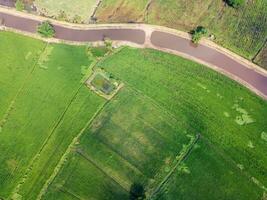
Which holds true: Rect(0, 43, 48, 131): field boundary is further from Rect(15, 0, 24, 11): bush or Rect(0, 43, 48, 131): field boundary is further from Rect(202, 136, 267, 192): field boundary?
Rect(202, 136, 267, 192): field boundary

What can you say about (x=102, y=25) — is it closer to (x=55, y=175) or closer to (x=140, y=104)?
(x=140, y=104)

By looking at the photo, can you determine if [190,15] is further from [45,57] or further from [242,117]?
[45,57]

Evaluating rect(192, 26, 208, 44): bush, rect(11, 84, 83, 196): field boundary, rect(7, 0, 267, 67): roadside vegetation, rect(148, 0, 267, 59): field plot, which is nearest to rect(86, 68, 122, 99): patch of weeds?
rect(11, 84, 83, 196): field boundary

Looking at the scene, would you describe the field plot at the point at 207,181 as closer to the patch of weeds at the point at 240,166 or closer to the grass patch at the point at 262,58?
the patch of weeds at the point at 240,166

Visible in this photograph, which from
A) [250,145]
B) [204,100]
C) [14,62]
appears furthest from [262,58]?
[14,62]

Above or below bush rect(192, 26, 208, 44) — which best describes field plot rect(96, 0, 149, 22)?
below

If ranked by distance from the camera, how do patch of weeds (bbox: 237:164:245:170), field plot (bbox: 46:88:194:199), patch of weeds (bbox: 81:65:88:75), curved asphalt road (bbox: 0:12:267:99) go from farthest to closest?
patch of weeds (bbox: 81:65:88:75) → curved asphalt road (bbox: 0:12:267:99) → patch of weeds (bbox: 237:164:245:170) → field plot (bbox: 46:88:194:199)
